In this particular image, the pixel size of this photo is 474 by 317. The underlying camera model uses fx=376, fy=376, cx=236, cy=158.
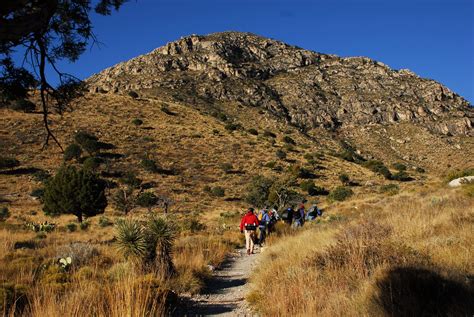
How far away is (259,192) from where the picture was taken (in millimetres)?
38031

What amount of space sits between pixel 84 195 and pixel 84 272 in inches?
889

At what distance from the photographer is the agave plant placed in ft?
26.9

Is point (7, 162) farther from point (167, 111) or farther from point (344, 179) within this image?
point (344, 179)

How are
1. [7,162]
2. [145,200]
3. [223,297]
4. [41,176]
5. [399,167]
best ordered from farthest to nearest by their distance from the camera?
1. [399,167]
2. [7,162]
3. [41,176]
4. [145,200]
5. [223,297]

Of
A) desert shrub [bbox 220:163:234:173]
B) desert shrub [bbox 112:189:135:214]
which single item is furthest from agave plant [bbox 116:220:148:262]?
desert shrub [bbox 220:163:234:173]

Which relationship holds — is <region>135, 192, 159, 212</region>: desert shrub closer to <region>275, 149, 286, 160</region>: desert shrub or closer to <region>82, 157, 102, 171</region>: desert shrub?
<region>82, 157, 102, 171</region>: desert shrub

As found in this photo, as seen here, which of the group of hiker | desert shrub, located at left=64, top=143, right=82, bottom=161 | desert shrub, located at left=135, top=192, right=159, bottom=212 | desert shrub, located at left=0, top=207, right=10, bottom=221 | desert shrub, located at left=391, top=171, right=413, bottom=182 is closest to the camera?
the group of hiker

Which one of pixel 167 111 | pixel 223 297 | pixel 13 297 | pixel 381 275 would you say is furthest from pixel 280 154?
pixel 13 297

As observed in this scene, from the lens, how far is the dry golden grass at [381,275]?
14.7ft

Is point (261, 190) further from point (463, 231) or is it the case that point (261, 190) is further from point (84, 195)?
point (463, 231)

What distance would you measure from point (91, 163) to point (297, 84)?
70.6 meters

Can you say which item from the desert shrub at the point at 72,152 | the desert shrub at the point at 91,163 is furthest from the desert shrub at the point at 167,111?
the desert shrub at the point at 91,163

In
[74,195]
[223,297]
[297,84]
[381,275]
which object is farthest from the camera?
[297,84]

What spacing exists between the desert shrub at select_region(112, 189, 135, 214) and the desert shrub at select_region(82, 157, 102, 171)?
5.56m
